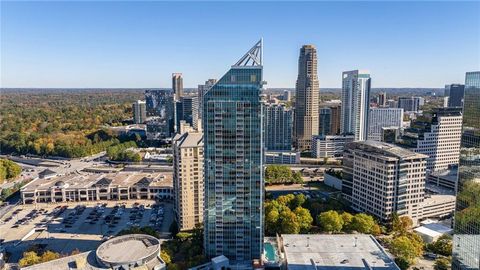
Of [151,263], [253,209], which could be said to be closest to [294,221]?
[253,209]

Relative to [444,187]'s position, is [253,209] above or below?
above

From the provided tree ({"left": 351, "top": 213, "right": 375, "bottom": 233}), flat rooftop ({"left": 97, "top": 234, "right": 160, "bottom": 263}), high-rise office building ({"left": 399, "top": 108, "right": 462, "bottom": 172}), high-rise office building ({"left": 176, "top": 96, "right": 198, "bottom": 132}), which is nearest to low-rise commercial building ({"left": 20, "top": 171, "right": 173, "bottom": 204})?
flat rooftop ({"left": 97, "top": 234, "right": 160, "bottom": 263})

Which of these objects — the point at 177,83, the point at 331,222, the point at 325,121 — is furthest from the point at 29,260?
the point at 177,83

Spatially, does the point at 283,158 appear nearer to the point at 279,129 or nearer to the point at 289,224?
the point at 279,129

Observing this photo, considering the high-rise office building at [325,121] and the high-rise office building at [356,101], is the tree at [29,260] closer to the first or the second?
the high-rise office building at [356,101]

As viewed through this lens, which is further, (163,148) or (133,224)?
(163,148)

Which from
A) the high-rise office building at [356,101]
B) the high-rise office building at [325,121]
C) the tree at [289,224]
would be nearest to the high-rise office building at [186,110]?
the high-rise office building at [325,121]

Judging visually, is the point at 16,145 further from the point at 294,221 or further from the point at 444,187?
the point at 444,187

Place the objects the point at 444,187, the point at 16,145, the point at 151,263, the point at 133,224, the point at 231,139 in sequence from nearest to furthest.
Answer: the point at 151,263, the point at 231,139, the point at 133,224, the point at 444,187, the point at 16,145
